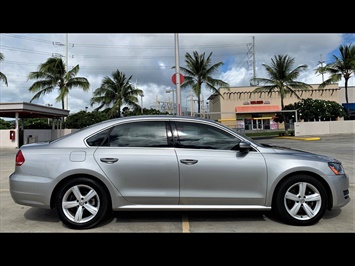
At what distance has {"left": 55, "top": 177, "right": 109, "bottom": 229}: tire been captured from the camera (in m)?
3.94

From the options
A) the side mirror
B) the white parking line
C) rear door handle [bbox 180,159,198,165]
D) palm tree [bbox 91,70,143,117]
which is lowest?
the white parking line

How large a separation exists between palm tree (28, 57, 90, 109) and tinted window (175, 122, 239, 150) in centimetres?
2747

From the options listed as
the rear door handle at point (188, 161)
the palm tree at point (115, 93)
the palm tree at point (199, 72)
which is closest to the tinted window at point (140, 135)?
the rear door handle at point (188, 161)

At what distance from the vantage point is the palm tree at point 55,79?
28.2m

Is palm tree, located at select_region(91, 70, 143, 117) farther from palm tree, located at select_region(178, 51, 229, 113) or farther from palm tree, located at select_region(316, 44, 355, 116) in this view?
palm tree, located at select_region(316, 44, 355, 116)

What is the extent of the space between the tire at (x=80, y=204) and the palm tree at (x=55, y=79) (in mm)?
27094

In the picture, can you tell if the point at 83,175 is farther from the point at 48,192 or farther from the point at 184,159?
the point at 184,159

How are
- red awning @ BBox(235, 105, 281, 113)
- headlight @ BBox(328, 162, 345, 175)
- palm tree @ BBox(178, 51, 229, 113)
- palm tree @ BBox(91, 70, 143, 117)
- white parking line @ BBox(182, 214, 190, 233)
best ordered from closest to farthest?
white parking line @ BBox(182, 214, 190, 233) < headlight @ BBox(328, 162, 345, 175) < palm tree @ BBox(178, 51, 229, 113) < palm tree @ BBox(91, 70, 143, 117) < red awning @ BBox(235, 105, 281, 113)

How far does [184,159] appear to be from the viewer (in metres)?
3.93

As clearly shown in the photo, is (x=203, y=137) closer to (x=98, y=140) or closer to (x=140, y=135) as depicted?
(x=140, y=135)

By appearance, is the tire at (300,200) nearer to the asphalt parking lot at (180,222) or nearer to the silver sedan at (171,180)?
the silver sedan at (171,180)

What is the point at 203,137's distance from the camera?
4.16 meters

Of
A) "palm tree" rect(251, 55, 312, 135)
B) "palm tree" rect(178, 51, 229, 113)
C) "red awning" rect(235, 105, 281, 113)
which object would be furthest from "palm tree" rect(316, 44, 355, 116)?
"red awning" rect(235, 105, 281, 113)
